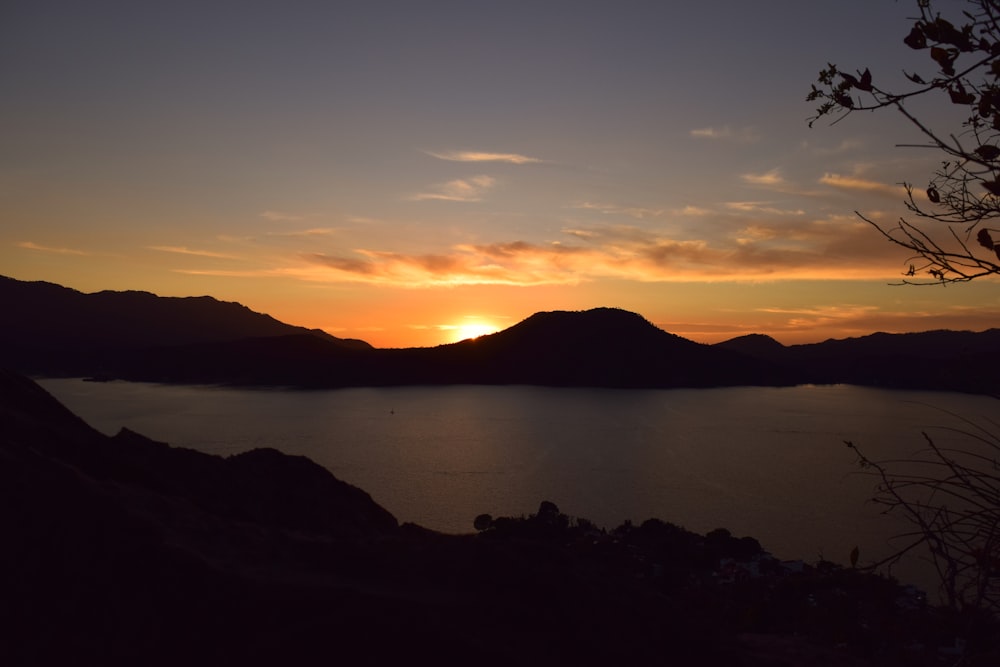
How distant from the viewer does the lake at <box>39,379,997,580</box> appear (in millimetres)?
53406

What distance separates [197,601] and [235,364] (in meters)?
203

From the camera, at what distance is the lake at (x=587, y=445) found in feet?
175

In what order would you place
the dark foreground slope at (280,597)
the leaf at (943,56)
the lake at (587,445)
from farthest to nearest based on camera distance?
the lake at (587,445) → the dark foreground slope at (280,597) → the leaf at (943,56)

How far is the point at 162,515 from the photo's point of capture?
32.8ft

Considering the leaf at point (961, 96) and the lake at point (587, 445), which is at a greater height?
the leaf at point (961, 96)

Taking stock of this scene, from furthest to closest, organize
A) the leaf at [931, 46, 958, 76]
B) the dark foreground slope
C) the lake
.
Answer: the lake < the dark foreground slope < the leaf at [931, 46, 958, 76]

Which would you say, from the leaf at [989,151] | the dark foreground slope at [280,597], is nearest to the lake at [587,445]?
the dark foreground slope at [280,597]

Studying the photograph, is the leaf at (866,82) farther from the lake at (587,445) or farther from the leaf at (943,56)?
the lake at (587,445)

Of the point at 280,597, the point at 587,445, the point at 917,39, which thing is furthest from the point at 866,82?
the point at 587,445

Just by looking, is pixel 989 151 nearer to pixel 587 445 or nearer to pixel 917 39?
pixel 917 39

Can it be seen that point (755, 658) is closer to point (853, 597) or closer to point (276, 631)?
point (276, 631)

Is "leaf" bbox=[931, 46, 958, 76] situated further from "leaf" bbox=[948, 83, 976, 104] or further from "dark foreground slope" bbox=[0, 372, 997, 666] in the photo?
"dark foreground slope" bbox=[0, 372, 997, 666]

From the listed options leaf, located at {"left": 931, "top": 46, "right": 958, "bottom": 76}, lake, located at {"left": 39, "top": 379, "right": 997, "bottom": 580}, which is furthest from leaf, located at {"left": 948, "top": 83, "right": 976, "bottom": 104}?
lake, located at {"left": 39, "top": 379, "right": 997, "bottom": 580}

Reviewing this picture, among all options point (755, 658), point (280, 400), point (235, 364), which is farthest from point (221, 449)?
point (235, 364)
